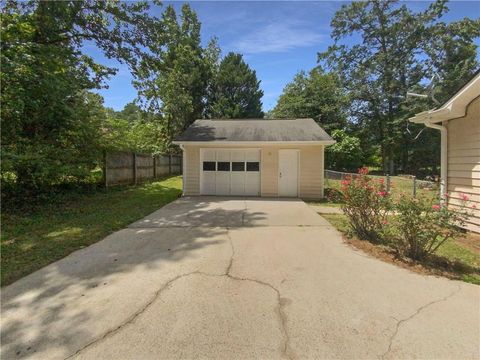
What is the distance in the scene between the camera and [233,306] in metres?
3.13

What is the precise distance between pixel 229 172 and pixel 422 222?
8.56m

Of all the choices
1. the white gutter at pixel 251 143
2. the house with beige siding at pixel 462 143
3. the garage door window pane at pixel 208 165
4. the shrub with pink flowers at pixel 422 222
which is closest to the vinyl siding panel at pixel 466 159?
the house with beige siding at pixel 462 143

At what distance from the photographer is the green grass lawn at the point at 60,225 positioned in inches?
181

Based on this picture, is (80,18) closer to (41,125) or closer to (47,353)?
(41,125)

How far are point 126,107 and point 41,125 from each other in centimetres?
6992

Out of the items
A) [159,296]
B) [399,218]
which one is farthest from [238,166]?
[159,296]

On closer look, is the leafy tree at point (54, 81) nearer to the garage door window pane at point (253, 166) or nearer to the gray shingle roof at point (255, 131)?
the gray shingle roof at point (255, 131)

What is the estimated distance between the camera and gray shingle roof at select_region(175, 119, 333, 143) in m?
11.8

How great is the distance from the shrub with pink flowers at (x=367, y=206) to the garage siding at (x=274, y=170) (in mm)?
6005

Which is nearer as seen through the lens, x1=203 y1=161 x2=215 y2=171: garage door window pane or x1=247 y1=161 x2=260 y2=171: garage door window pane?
x1=247 y1=161 x2=260 y2=171: garage door window pane

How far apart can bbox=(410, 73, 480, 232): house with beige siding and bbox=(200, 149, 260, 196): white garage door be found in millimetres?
6456

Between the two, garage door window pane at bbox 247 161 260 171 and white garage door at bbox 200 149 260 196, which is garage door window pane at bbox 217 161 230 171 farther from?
garage door window pane at bbox 247 161 260 171

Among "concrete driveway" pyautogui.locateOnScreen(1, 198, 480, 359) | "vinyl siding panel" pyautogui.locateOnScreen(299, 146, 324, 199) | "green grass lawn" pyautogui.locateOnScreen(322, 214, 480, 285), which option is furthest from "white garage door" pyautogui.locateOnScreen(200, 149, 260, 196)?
"concrete driveway" pyautogui.locateOnScreen(1, 198, 480, 359)

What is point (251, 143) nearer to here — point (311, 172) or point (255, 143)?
point (255, 143)
